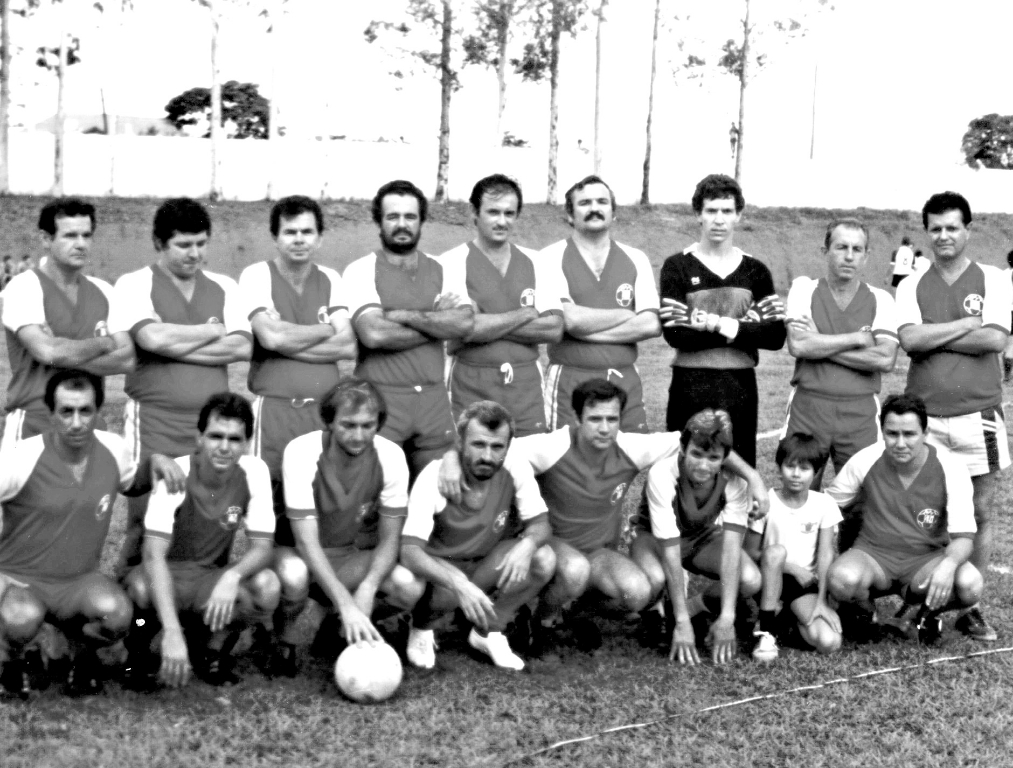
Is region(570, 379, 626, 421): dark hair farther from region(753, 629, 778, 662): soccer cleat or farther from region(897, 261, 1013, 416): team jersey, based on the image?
region(897, 261, 1013, 416): team jersey

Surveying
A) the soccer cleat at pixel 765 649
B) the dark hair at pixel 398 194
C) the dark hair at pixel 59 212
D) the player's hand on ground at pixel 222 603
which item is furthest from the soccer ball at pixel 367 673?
the dark hair at pixel 59 212

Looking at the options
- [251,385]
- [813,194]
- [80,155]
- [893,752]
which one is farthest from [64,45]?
[893,752]

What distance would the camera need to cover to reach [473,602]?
4973 mm

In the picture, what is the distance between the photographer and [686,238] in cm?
3231

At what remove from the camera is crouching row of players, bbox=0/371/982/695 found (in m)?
4.81

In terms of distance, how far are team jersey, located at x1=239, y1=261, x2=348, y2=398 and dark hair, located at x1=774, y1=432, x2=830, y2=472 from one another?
80.8 inches

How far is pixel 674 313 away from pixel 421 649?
6.49ft

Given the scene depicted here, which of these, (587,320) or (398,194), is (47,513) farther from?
(587,320)

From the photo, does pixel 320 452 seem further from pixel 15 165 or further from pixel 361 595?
pixel 15 165

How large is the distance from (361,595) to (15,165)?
96.4ft

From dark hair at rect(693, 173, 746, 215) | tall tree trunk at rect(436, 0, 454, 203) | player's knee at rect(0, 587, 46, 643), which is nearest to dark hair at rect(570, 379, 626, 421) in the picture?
dark hair at rect(693, 173, 746, 215)

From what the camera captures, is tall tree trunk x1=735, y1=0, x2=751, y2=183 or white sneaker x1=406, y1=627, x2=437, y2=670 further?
tall tree trunk x1=735, y1=0, x2=751, y2=183

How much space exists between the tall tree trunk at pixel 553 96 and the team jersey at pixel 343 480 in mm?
28538

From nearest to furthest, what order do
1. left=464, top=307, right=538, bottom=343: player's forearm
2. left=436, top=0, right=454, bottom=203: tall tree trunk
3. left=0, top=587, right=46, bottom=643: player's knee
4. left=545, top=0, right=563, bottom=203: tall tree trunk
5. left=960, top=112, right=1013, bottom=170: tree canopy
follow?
left=0, top=587, right=46, bottom=643: player's knee
left=464, top=307, right=538, bottom=343: player's forearm
left=436, top=0, right=454, bottom=203: tall tree trunk
left=545, top=0, right=563, bottom=203: tall tree trunk
left=960, top=112, right=1013, bottom=170: tree canopy
